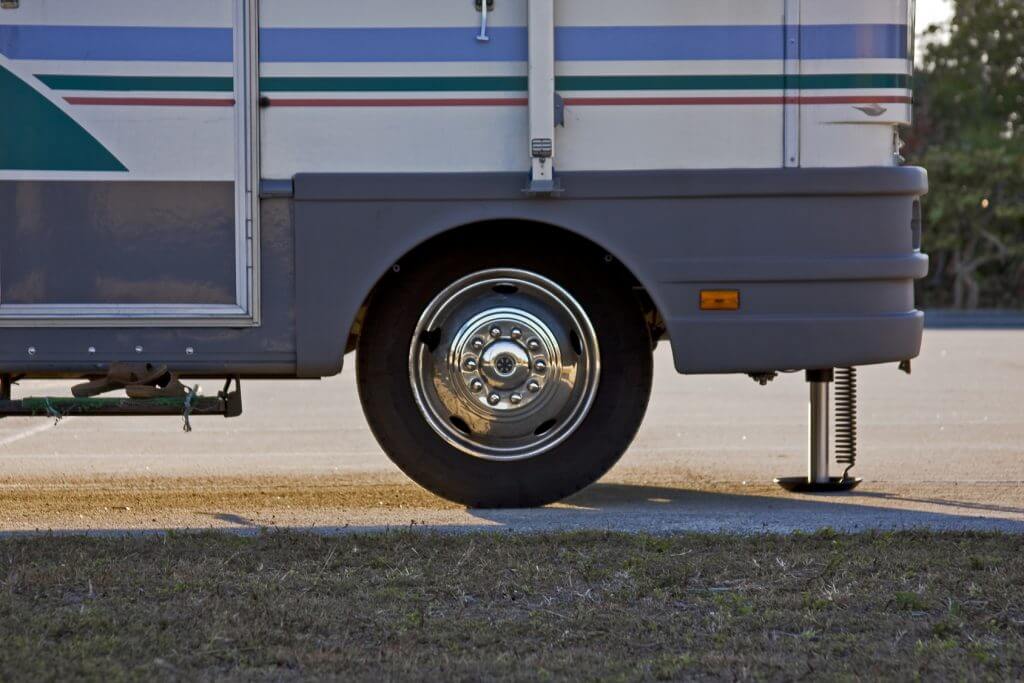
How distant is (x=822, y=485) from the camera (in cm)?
723

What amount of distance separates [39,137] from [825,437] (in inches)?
140

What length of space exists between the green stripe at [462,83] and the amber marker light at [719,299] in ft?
2.64

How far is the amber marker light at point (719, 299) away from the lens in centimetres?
636

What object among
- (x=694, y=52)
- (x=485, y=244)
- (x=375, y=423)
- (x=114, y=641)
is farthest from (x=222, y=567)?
(x=694, y=52)

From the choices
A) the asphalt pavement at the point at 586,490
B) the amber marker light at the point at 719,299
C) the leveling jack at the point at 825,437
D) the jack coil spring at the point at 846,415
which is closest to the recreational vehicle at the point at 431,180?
the amber marker light at the point at 719,299

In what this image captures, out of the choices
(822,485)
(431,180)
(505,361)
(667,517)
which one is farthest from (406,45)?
(822,485)

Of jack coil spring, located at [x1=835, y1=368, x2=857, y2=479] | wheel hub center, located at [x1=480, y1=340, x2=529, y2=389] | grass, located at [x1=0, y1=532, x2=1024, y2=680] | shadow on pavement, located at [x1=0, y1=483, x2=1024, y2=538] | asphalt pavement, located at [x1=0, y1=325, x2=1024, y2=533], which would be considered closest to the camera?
grass, located at [x1=0, y1=532, x2=1024, y2=680]

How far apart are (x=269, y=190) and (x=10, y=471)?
253cm

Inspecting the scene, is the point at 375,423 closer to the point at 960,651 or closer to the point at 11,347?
the point at 11,347

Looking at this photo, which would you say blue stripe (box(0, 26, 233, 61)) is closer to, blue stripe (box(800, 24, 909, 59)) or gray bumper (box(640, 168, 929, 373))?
gray bumper (box(640, 168, 929, 373))

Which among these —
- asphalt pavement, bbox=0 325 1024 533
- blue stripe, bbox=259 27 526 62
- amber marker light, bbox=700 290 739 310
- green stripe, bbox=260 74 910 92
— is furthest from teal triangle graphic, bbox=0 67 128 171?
amber marker light, bbox=700 290 739 310

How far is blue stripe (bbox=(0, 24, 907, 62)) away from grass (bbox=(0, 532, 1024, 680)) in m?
1.90

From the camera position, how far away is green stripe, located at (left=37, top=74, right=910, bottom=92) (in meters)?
6.27

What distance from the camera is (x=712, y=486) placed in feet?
24.5
